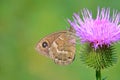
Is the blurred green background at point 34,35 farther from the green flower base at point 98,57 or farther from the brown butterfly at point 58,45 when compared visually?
the brown butterfly at point 58,45

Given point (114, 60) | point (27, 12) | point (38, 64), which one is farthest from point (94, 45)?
point (27, 12)

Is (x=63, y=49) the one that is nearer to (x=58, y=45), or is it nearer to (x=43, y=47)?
(x=58, y=45)

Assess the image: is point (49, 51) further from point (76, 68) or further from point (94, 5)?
point (94, 5)

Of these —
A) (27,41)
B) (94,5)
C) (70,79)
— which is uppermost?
(94,5)

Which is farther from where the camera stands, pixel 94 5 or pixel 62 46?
pixel 94 5

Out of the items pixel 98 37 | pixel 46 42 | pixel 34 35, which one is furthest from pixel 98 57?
pixel 34 35

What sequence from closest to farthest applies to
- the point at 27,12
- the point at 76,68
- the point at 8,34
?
the point at 76,68 → the point at 8,34 → the point at 27,12

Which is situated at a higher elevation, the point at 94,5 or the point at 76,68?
the point at 94,5
